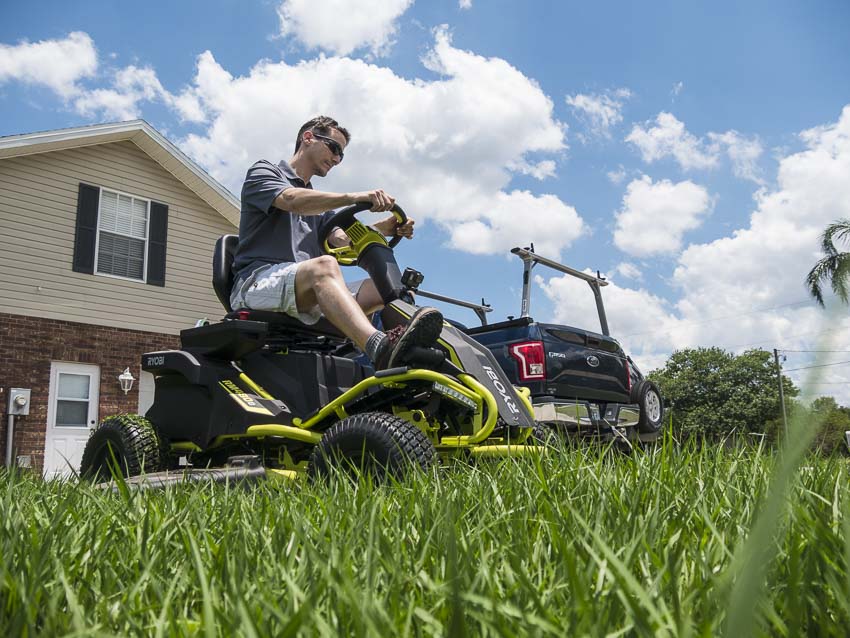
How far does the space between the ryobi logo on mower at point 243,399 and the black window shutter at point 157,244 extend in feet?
36.1

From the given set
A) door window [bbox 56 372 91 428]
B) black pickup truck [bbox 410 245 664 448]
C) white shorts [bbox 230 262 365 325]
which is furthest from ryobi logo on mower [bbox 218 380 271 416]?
door window [bbox 56 372 91 428]

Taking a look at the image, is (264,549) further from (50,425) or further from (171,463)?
(50,425)

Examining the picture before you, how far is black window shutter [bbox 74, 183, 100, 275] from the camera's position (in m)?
13.0

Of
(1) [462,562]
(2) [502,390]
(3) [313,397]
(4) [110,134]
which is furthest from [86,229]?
(1) [462,562]

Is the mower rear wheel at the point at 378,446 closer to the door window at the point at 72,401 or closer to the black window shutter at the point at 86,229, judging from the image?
the door window at the point at 72,401

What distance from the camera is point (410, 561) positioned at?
1.25 metres

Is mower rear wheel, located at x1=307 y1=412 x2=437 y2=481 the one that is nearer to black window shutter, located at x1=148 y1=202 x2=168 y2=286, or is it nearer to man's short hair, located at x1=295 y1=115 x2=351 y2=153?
man's short hair, located at x1=295 y1=115 x2=351 y2=153

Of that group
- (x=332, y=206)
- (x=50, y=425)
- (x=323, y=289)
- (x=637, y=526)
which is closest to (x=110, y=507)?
(x=637, y=526)

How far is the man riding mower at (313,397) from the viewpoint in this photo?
118 inches

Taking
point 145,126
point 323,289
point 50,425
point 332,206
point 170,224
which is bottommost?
point 50,425

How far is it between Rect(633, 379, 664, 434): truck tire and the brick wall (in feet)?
30.4

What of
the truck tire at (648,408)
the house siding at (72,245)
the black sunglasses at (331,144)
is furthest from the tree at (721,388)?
the black sunglasses at (331,144)

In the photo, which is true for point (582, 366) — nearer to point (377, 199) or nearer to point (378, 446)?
point (377, 199)

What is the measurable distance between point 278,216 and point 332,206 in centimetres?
55
